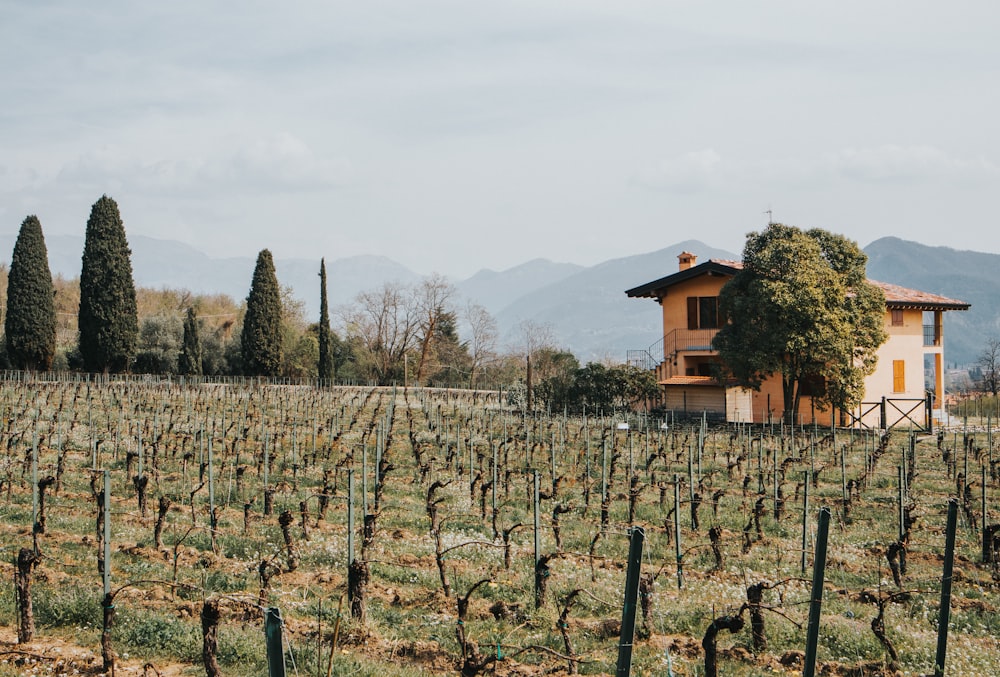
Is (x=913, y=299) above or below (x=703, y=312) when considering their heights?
above

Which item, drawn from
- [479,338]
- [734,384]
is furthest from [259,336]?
[734,384]

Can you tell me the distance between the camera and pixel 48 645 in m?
8.19

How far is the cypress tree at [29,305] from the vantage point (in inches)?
1706

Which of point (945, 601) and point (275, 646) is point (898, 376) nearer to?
point (945, 601)

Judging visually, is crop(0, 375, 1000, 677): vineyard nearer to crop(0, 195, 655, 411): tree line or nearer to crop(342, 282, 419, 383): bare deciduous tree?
crop(0, 195, 655, 411): tree line

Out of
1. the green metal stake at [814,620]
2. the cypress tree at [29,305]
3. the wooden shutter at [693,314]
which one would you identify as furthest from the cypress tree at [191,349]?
the green metal stake at [814,620]

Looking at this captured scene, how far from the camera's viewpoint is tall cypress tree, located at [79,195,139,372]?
44.1 metres

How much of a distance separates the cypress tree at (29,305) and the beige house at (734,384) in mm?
30326

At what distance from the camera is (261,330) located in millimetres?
49656

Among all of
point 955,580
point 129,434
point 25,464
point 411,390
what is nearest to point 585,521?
point 955,580

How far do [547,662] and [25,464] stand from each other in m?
12.9

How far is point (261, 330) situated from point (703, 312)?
2562 cm

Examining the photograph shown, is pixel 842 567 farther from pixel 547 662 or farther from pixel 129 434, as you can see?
pixel 129 434

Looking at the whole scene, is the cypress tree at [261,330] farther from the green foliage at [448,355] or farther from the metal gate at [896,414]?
the metal gate at [896,414]
